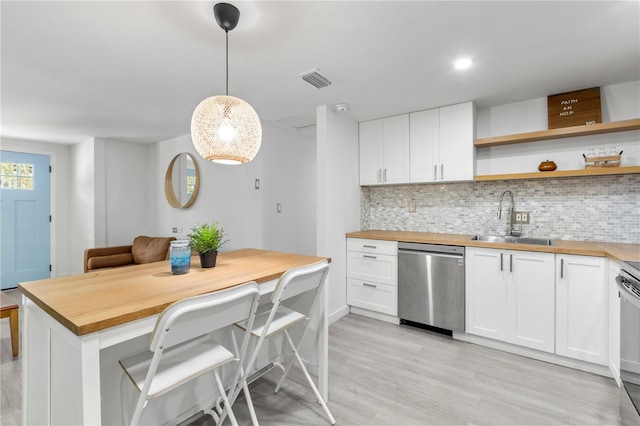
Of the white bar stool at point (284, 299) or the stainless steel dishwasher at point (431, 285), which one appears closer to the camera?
the white bar stool at point (284, 299)

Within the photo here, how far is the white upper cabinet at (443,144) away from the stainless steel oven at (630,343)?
1519 mm

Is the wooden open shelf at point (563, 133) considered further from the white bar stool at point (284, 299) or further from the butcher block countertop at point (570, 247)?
the white bar stool at point (284, 299)

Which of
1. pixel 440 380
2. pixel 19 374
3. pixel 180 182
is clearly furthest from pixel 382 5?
pixel 180 182

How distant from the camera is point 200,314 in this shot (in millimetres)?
1069

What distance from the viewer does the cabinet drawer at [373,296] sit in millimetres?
3080

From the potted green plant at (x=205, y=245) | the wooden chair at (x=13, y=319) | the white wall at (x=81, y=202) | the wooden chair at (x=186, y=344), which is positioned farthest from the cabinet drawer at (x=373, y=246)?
the white wall at (x=81, y=202)

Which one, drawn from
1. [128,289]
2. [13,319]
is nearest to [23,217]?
[13,319]

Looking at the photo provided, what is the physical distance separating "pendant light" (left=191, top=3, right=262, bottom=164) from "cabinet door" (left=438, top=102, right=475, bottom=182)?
2223mm

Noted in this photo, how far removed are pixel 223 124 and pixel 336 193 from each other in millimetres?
1830

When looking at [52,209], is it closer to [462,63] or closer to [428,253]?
[428,253]

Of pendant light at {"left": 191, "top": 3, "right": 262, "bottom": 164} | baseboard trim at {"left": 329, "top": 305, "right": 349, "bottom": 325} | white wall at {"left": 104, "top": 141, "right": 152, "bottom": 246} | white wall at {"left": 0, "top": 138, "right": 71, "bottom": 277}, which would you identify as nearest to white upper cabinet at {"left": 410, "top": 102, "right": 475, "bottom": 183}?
baseboard trim at {"left": 329, "top": 305, "right": 349, "bottom": 325}

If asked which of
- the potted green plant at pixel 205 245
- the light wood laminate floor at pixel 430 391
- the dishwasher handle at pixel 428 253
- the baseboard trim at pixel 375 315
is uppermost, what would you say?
the potted green plant at pixel 205 245

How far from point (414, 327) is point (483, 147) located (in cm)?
204

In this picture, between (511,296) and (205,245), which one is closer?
(205,245)
